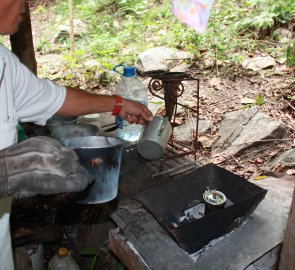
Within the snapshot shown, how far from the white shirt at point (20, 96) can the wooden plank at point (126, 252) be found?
811 millimetres

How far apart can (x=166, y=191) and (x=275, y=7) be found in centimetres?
501

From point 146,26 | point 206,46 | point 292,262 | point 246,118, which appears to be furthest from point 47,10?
point 292,262

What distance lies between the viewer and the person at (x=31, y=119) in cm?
105

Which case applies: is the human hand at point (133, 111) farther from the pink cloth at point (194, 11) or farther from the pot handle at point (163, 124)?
the pink cloth at point (194, 11)

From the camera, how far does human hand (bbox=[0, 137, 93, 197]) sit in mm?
1047

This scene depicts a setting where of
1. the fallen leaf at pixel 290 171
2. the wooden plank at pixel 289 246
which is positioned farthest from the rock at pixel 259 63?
the wooden plank at pixel 289 246

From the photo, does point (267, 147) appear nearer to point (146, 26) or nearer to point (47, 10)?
point (146, 26)

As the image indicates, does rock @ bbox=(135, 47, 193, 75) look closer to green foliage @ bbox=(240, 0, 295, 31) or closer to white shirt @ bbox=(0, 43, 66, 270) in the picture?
green foliage @ bbox=(240, 0, 295, 31)

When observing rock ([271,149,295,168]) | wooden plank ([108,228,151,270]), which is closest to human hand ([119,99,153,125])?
wooden plank ([108,228,151,270])

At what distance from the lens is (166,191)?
6.44 feet

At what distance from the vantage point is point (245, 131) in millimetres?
3586

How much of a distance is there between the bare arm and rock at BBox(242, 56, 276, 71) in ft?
11.1

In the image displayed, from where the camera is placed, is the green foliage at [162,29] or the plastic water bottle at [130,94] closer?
the plastic water bottle at [130,94]

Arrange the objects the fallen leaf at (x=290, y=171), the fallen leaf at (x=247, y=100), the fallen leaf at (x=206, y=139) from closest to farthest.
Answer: the fallen leaf at (x=290, y=171) → the fallen leaf at (x=206, y=139) → the fallen leaf at (x=247, y=100)
